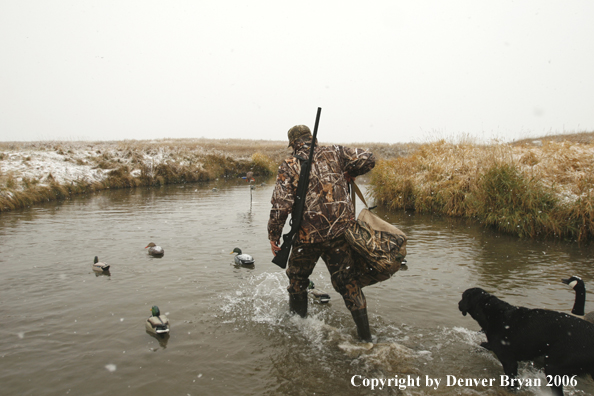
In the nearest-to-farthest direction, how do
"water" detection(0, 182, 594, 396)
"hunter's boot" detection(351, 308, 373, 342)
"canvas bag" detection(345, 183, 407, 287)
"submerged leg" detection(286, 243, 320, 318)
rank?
"water" detection(0, 182, 594, 396) → "canvas bag" detection(345, 183, 407, 287) → "hunter's boot" detection(351, 308, 373, 342) → "submerged leg" detection(286, 243, 320, 318)

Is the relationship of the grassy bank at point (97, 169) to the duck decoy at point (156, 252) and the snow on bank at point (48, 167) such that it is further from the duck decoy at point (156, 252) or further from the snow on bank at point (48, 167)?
the duck decoy at point (156, 252)

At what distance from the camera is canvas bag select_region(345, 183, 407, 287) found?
3.83 metres

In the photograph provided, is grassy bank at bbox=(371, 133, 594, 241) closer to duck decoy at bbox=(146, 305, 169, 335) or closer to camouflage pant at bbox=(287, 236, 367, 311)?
camouflage pant at bbox=(287, 236, 367, 311)

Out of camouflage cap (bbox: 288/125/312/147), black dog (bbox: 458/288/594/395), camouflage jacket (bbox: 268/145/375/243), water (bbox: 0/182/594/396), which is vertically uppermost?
camouflage cap (bbox: 288/125/312/147)

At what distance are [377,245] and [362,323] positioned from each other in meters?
0.98

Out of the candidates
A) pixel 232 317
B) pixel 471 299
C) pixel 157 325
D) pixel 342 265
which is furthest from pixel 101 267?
pixel 471 299

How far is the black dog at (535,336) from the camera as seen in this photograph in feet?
9.63

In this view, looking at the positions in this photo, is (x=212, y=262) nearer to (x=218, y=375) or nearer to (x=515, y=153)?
(x=218, y=375)

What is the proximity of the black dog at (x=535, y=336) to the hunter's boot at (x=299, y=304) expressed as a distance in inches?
74.6

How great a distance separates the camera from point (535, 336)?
10.5 ft

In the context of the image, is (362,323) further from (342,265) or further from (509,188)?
(509,188)

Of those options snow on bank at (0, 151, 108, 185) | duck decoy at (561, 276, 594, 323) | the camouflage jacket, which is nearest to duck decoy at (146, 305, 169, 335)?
the camouflage jacket

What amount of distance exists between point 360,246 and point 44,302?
4.93 meters

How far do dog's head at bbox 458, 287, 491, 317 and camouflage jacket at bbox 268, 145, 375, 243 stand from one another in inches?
57.5
